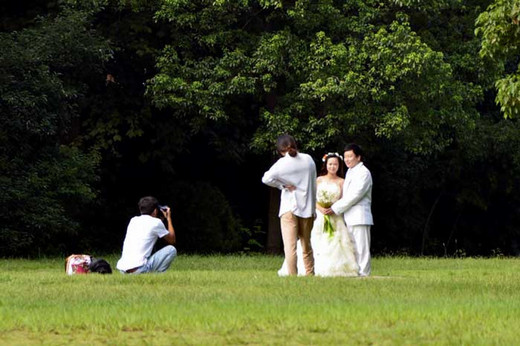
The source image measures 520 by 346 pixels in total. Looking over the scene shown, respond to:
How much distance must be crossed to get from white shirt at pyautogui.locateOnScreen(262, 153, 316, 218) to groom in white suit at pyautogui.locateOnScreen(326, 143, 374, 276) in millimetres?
403

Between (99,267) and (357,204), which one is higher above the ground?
(357,204)

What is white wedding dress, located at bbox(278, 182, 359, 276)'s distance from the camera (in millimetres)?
18734

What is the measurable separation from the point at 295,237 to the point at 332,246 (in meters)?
0.56

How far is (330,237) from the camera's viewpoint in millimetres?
18891

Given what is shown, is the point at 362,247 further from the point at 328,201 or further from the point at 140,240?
the point at 140,240

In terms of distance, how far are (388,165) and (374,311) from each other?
103 ft

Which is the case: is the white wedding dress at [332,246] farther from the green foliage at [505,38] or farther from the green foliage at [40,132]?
the green foliage at [40,132]

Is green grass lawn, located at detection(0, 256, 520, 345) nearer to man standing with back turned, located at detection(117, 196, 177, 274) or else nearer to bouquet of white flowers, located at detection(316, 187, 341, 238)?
man standing with back turned, located at detection(117, 196, 177, 274)

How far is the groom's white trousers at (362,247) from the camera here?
18781mm

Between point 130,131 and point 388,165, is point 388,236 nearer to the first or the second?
point 388,165

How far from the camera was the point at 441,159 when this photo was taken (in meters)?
44.0

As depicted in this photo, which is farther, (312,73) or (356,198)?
(312,73)

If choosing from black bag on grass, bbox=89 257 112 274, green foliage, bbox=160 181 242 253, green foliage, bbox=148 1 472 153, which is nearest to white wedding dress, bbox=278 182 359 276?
black bag on grass, bbox=89 257 112 274

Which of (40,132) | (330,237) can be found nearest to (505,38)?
(330,237)
